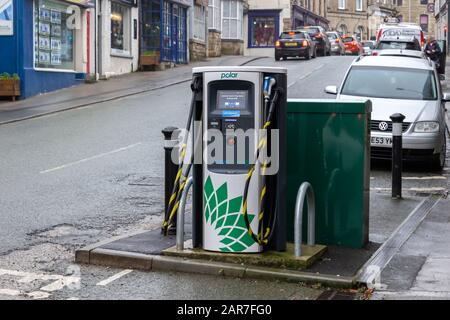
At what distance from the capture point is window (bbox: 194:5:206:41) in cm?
4502

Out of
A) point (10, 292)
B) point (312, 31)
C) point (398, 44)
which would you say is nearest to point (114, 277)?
point (10, 292)

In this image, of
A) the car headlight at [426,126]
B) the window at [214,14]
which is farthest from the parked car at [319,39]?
the car headlight at [426,126]

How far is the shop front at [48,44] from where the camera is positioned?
25766 mm

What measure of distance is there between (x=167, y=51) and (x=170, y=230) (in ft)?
99.4

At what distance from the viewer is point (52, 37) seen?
1112 inches

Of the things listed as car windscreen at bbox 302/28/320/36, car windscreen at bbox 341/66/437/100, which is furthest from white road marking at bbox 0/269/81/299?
car windscreen at bbox 302/28/320/36

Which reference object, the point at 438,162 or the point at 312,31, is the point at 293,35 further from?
the point at 438,162

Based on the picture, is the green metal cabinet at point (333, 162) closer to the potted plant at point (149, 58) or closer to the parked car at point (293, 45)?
the potted plant at point (149, 58)

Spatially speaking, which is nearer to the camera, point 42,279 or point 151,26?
point 42,279

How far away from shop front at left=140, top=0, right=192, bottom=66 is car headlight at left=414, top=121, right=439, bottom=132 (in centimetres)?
2382

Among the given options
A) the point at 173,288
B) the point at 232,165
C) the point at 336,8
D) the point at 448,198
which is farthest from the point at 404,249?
the point at 336,8

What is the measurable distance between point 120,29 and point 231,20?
21.2 meters

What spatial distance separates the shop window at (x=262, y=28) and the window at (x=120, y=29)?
2527 cm
